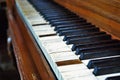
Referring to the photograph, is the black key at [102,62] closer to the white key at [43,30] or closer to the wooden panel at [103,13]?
the wooden panel at [103,13]

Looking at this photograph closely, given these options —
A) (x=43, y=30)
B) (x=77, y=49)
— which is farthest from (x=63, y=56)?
(x=43, y=30)

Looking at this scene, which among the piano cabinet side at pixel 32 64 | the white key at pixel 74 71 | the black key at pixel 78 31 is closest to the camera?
the white key at pixel 74 71

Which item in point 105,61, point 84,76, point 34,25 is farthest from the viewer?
point 34,25

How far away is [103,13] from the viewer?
1.28 m

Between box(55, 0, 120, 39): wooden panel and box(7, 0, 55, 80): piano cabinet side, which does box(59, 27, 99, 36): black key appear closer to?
box(55, 0, 120, 39): wooden panel

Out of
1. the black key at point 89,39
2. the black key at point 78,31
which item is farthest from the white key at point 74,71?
the black key at point 78,31

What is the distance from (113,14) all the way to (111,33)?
0.13m

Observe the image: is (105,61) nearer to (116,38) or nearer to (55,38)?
(116,38)

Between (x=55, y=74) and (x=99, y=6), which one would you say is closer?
(x=55, y=74)

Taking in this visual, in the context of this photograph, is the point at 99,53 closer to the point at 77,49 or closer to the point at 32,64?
the point at 77,49

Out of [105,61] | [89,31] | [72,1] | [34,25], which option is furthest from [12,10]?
[105,61]

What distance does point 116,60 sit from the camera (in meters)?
0.94

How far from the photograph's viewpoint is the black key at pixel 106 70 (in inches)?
33.1

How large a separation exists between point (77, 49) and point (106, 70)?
0.24 metres
